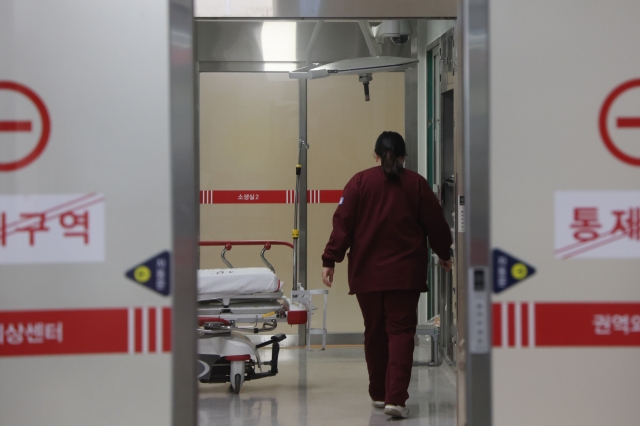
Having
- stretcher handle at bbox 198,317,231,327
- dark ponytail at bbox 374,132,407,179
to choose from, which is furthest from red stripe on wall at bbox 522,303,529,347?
stretcher handle at bbox 198,317,231,327

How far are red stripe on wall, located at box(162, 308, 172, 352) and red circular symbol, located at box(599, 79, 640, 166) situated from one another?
4.53 ft

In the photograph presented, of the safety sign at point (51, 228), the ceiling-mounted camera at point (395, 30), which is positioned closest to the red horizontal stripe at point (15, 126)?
the safety sign at point (51, 228)

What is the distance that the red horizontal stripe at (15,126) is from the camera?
2145 millimetres

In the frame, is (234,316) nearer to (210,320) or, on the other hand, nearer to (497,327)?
(210,320)

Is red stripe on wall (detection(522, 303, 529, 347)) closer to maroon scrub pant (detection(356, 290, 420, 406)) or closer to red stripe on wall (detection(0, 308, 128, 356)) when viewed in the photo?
red stripe on wall (detection(0, 308, 128, 356))

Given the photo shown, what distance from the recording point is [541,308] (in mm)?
2270

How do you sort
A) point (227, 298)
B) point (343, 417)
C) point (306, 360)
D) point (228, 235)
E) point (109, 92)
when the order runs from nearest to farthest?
point (109, 92) < point (343, 417) < point (227, 298) < point (306, 360) < point (228, 235)

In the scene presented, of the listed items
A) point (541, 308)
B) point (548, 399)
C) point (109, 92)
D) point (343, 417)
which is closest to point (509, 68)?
point (541, 308)

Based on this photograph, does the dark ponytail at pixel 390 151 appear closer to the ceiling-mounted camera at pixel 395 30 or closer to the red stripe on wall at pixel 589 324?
the ceiling-mounted camera at pixel 395 30

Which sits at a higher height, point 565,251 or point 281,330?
point 565,251

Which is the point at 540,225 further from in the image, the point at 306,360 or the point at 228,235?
the point at 228,235

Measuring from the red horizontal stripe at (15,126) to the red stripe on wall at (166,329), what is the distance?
65 centimetres

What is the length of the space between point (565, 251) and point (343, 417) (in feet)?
6.81

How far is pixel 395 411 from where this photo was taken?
392 cm
